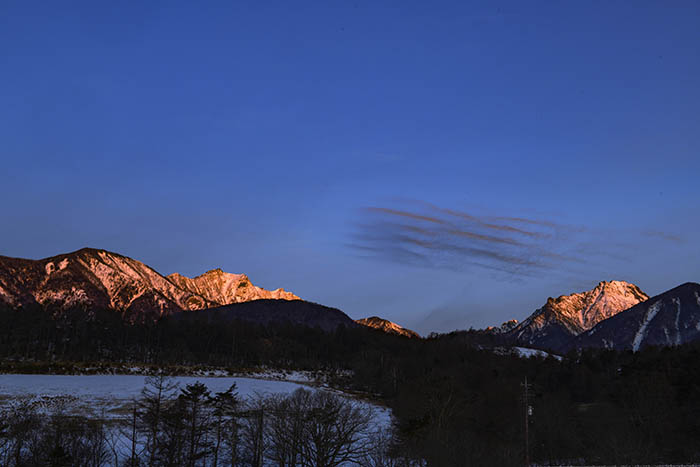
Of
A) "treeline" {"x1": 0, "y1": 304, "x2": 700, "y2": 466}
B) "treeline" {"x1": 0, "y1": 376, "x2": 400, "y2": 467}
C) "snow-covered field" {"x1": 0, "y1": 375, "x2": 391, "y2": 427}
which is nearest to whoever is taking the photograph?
"treeline" {"x1": 0, "y1": 376, "x2": 400, "y2": 467}

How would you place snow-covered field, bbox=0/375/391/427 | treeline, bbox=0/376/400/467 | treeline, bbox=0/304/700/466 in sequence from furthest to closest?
snow-covered field, bbox=0/375/391/427
treeline, bbox=0/304/700/466
treeline, bbox=0/376/400/467

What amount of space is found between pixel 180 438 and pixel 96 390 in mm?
43532

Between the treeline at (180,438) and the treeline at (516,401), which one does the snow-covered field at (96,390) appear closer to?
the treeline at (180,438)

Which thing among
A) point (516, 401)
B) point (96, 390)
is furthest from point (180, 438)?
point (516, 401)

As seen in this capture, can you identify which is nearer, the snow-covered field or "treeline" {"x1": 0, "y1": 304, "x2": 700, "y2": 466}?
"treeline" {"x1": 0, "y1": 304, "x2": 700, "y2": 466}

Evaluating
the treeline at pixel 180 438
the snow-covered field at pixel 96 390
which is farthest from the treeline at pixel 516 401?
the snow-covered field at pixel 96 390

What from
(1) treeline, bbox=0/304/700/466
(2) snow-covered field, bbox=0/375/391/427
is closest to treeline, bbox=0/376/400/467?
(2) snow-covered field, bbox=0/375/391/427

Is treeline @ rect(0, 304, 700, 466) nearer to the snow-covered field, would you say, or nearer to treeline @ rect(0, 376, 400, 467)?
treeline @ rect(0, 376, 400, 467)

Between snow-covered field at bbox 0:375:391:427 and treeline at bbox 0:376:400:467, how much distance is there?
4724 mm

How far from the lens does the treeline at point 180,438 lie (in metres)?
66.6

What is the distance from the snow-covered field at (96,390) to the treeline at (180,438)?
4724 mm

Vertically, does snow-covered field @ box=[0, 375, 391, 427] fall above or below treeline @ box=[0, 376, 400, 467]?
above

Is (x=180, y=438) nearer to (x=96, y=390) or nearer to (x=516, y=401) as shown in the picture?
(x=96, y=390)

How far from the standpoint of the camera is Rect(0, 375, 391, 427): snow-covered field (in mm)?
92625
